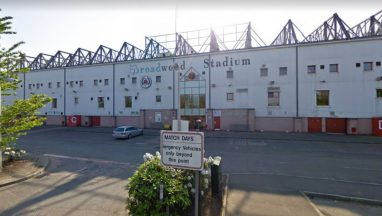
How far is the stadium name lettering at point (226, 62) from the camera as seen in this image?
29859 mm

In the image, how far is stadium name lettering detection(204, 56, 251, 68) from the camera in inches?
1176

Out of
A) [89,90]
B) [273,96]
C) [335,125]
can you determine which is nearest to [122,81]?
[89,90]

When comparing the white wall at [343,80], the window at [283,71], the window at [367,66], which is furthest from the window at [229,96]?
the window at [367,66]

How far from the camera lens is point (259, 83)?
1141 inches

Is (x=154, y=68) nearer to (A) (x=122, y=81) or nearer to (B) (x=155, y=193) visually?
(A) (x=122, y=81)

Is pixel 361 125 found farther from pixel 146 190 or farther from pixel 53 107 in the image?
pixel 53 107

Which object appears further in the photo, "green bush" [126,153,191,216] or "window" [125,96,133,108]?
"window" [125,96,133,108]

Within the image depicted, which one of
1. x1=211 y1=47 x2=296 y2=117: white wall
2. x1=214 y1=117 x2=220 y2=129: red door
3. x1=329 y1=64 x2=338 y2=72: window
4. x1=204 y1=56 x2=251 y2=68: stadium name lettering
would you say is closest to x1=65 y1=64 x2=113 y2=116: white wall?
x1=204 y1=56 x2=251 y2=68: stadium name lettering

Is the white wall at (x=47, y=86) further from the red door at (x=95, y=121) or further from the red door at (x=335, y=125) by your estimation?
the red door at (x=335, y=125)

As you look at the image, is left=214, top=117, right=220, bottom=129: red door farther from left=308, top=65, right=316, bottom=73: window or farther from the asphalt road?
the asphalt road

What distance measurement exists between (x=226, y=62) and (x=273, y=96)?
7.26 meters

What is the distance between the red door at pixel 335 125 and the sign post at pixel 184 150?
26.7m

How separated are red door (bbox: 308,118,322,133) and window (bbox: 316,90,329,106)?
1.83 m

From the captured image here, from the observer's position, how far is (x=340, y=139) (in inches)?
890
